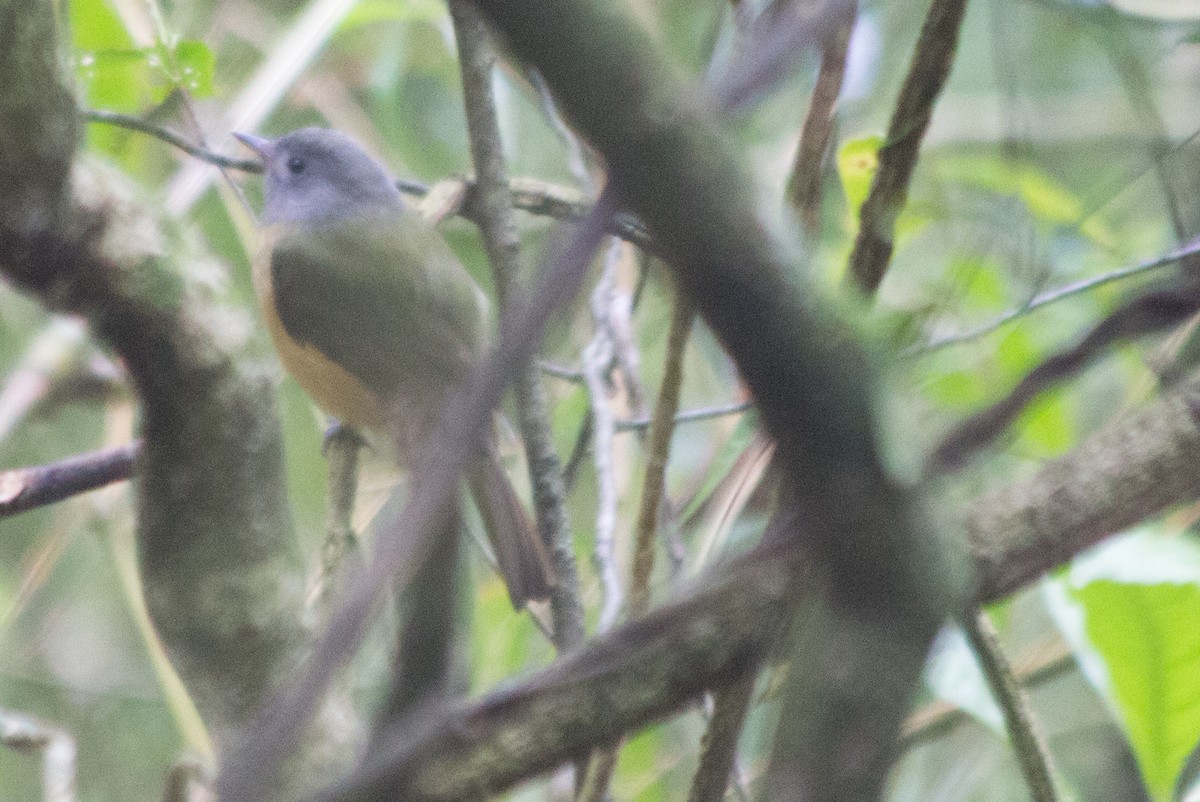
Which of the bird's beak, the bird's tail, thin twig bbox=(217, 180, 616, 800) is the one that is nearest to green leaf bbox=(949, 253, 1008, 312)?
the bird's tail

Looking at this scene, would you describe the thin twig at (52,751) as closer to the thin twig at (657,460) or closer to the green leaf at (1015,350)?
the thin twig at (657,460)

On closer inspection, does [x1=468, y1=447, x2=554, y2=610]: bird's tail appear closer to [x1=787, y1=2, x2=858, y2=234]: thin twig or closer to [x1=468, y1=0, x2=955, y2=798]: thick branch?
[x1=787, y1=2, x2=858, y2=234]: thin twig

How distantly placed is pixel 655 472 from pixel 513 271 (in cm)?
22

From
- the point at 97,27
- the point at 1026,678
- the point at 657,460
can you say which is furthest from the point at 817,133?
the point at 97,27

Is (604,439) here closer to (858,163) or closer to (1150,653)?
(858,163)

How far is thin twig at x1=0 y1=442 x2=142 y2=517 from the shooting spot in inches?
41.1

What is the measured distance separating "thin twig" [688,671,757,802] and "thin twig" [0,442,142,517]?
54cm

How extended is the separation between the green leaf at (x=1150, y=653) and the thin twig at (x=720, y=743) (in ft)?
1.36

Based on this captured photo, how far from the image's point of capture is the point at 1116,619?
3.47 ft

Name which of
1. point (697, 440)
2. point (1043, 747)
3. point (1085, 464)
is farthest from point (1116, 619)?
point (697, 440)

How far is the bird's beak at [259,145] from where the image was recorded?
6.31 ft

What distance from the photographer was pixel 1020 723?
0.87 m

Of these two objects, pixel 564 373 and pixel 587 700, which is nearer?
pixel 587 700

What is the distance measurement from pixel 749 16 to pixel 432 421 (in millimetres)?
491
